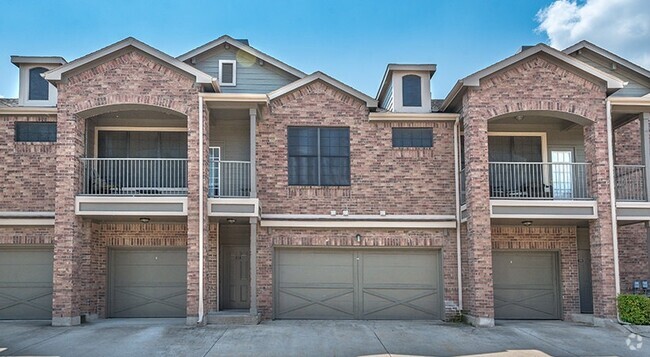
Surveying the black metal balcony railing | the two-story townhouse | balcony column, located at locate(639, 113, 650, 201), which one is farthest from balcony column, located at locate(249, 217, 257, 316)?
balcony column, located at locate(639, 113, 650, 201)

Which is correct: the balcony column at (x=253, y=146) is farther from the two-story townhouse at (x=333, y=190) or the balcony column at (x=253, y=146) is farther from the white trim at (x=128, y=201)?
the white trim at (x=128, y=201)

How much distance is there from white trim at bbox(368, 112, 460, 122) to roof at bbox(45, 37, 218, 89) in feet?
14.6

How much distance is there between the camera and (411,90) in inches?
709

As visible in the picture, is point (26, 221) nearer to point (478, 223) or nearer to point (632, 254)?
point (478, 223)

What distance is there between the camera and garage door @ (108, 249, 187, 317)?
55.5 feet

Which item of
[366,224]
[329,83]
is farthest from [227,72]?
[366,224]

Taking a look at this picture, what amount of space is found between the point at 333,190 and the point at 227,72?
4806mm

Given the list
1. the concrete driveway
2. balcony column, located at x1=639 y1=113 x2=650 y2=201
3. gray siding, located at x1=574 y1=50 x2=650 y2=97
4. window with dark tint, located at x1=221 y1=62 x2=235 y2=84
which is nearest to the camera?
the concrete driveway

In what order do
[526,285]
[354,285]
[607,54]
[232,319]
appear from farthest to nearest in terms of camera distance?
[607,54] → [526,285] → [354,285] → [232,319]

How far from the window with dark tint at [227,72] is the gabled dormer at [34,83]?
4.61 meters

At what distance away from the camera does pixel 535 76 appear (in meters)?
16.2

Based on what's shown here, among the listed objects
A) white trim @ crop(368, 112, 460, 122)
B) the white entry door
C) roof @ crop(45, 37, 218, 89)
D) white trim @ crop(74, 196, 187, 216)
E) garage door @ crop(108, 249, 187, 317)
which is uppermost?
roof @ crop(45, 37, 218, 89)

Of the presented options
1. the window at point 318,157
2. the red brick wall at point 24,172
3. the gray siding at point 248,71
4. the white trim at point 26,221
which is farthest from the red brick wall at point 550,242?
the red brick wall at point 24,172

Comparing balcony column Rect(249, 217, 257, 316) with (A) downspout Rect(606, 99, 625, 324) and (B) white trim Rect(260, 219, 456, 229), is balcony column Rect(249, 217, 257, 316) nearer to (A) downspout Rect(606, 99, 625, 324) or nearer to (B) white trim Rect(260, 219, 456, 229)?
(B) white trim Rect(260, 219, 456, 229)
